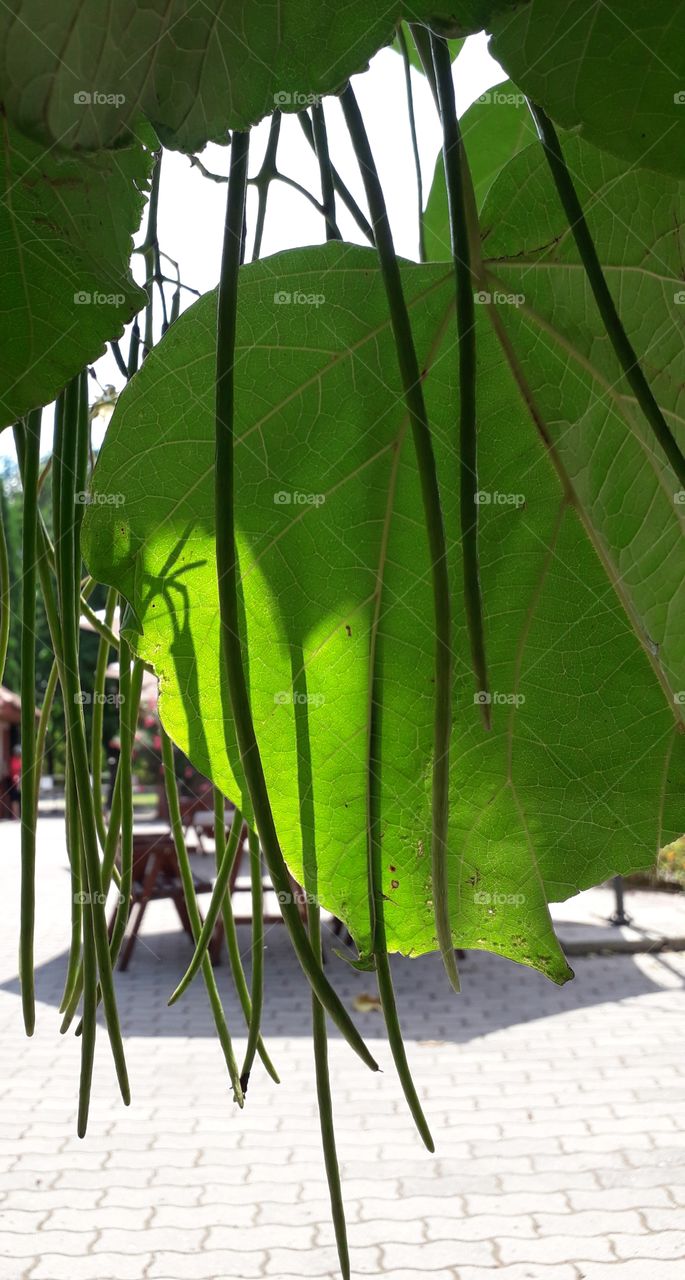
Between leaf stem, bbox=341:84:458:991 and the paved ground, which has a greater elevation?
leaf stem, bbox=341:84:458:991

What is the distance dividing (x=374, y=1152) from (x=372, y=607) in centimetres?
Answer: 246

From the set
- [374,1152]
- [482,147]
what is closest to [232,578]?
[482,147]

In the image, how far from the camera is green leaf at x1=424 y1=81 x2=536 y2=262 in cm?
42

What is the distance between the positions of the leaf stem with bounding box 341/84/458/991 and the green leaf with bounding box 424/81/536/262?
20 cm

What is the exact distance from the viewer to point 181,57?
0.59 feet

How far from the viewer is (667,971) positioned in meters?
4.21

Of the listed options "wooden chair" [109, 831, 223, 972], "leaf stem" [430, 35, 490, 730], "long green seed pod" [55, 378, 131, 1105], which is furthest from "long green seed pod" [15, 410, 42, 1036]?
"wooden chair" [109, 831, 223, 972]

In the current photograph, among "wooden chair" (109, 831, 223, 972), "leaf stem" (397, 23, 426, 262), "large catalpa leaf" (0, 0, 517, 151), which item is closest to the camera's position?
"large catalpa leaf" (0, 0, 517, 151)

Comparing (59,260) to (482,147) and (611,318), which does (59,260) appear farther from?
(482,147)

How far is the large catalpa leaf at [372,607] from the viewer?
311 mm

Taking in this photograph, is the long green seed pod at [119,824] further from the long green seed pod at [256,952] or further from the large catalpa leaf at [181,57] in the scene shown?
the large catalpa leaf at [181,57]

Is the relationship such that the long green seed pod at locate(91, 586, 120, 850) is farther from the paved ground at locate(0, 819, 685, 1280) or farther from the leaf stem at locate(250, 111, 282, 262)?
the paved ground at locate(0, 819, 685, 1280)

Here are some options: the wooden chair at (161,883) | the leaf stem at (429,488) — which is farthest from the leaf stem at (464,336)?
the wooden chair at (161,883)

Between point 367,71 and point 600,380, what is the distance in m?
0.15
